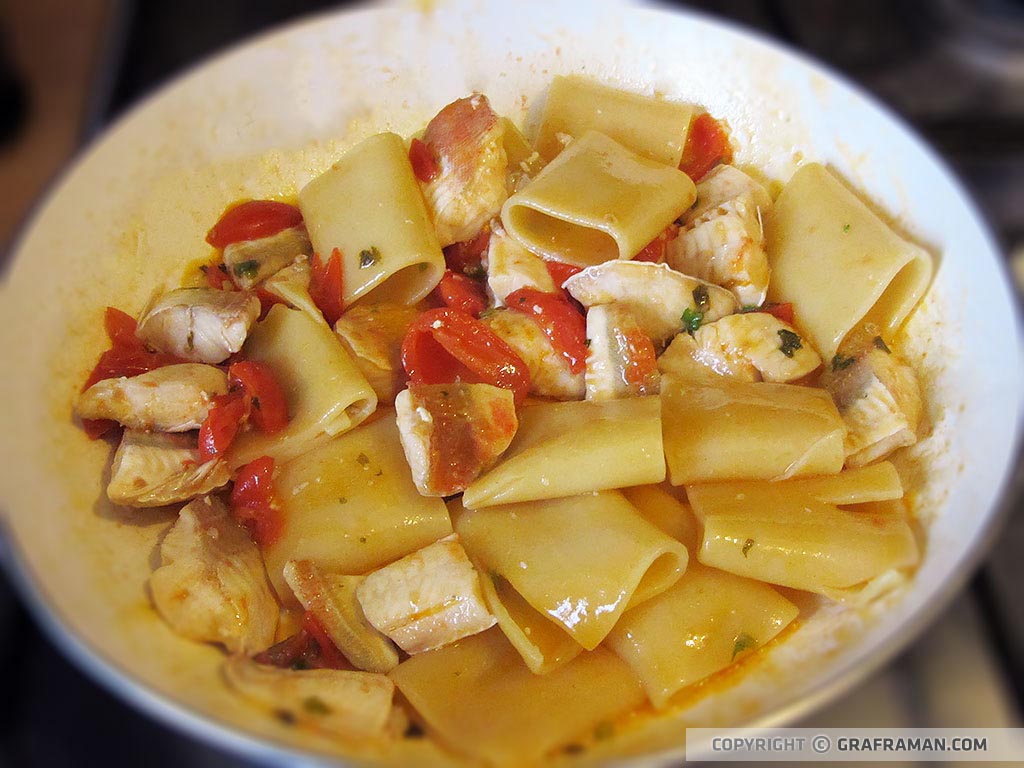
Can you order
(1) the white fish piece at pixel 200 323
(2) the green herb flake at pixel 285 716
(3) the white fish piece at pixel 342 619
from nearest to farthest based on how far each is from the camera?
(2) the green herb flake at pixel 285 716
(3) the white fish piece at pixel 342 619
(1) the white fish piece at pixel 200 323

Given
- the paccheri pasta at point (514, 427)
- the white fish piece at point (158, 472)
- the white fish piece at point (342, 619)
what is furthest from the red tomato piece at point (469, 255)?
the white fish piece at point (342, 619)

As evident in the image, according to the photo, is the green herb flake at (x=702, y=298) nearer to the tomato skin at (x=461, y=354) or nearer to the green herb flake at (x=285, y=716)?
the tomato skin at (x=461, y=354)

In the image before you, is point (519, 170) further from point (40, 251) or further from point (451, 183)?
point (40, 251)

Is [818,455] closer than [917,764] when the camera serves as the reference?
Yes

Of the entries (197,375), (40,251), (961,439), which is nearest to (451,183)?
(197,375)

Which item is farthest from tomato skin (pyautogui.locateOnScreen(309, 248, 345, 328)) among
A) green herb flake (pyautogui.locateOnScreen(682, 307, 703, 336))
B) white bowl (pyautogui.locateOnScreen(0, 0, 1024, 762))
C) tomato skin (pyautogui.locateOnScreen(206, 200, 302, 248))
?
green herb flake (pyautogui.locateOnScreen(682, 307, 703, 336))
